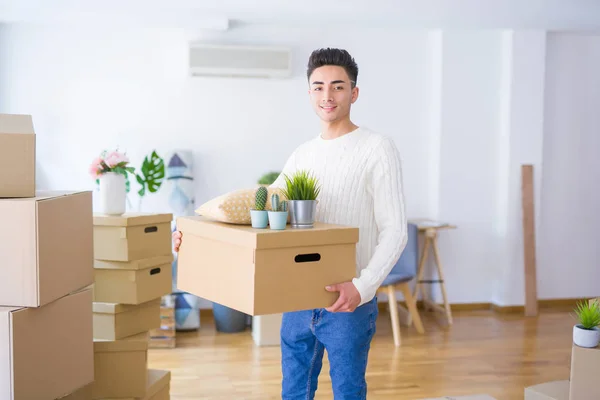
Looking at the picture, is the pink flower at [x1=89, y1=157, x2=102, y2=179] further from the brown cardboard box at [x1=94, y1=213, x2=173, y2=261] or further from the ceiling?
the ceiling

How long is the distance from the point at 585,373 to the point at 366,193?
1118mm

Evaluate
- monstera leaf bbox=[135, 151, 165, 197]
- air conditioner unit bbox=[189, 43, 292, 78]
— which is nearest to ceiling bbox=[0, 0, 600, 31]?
air conditioner unit bbox=[189, 43, 292, 78]

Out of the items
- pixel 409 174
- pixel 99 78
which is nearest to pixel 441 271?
pixel 409 174

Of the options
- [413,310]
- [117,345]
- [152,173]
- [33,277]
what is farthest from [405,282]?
[33,277]

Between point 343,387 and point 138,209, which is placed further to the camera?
point 138,209

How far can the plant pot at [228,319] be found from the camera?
4512 mm

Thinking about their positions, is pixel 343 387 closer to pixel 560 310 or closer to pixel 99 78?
pixel 99 78

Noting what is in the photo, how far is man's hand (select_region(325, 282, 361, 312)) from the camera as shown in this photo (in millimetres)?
1657

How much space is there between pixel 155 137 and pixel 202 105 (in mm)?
431

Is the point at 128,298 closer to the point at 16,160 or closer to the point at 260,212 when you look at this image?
the point at 16,160

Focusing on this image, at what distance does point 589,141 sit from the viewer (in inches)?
213

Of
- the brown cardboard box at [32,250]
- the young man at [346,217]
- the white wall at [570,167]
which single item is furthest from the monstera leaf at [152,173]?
the white wall at [570,167]

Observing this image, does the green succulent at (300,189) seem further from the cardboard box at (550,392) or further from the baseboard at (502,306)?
the baseboard at (502,306)

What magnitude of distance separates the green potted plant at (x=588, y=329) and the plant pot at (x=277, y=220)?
1.29 m
